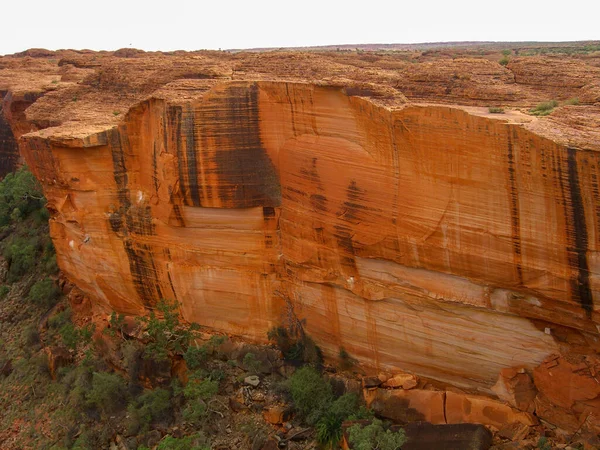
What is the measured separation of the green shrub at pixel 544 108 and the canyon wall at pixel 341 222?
1.93 m

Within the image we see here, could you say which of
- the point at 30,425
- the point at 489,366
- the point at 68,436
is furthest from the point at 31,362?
the point at 489,366

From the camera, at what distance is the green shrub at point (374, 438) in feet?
44.2

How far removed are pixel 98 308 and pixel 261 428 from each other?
25.2 ft

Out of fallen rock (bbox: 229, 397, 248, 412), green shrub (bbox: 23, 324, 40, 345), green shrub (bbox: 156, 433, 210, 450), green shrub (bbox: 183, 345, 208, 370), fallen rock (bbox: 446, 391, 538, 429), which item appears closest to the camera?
fallen rock (bbox: 446, 391, 538, 429)

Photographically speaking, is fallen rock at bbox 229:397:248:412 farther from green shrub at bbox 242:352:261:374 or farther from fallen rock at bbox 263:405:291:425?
green shrub at bbox 242:352:261:374

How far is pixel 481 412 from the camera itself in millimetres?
14008

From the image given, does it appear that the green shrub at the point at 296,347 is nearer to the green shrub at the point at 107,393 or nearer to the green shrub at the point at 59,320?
the green shrub at the point at 107,393

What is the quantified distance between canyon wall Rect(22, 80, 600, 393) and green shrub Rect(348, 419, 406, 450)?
6.19ft

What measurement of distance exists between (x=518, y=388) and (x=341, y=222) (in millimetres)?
5239

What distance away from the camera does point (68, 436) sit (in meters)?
17.9

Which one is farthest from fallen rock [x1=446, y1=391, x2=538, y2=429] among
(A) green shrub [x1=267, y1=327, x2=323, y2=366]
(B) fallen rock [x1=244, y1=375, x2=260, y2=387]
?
(B) fallen rock [x1=244, y1=375, x2=260, y2=387]

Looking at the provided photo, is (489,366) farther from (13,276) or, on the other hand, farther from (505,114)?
(13,276)

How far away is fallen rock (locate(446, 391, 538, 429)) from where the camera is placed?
13.7 metres

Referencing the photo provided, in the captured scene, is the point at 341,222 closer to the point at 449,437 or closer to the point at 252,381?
the point at 252,381
